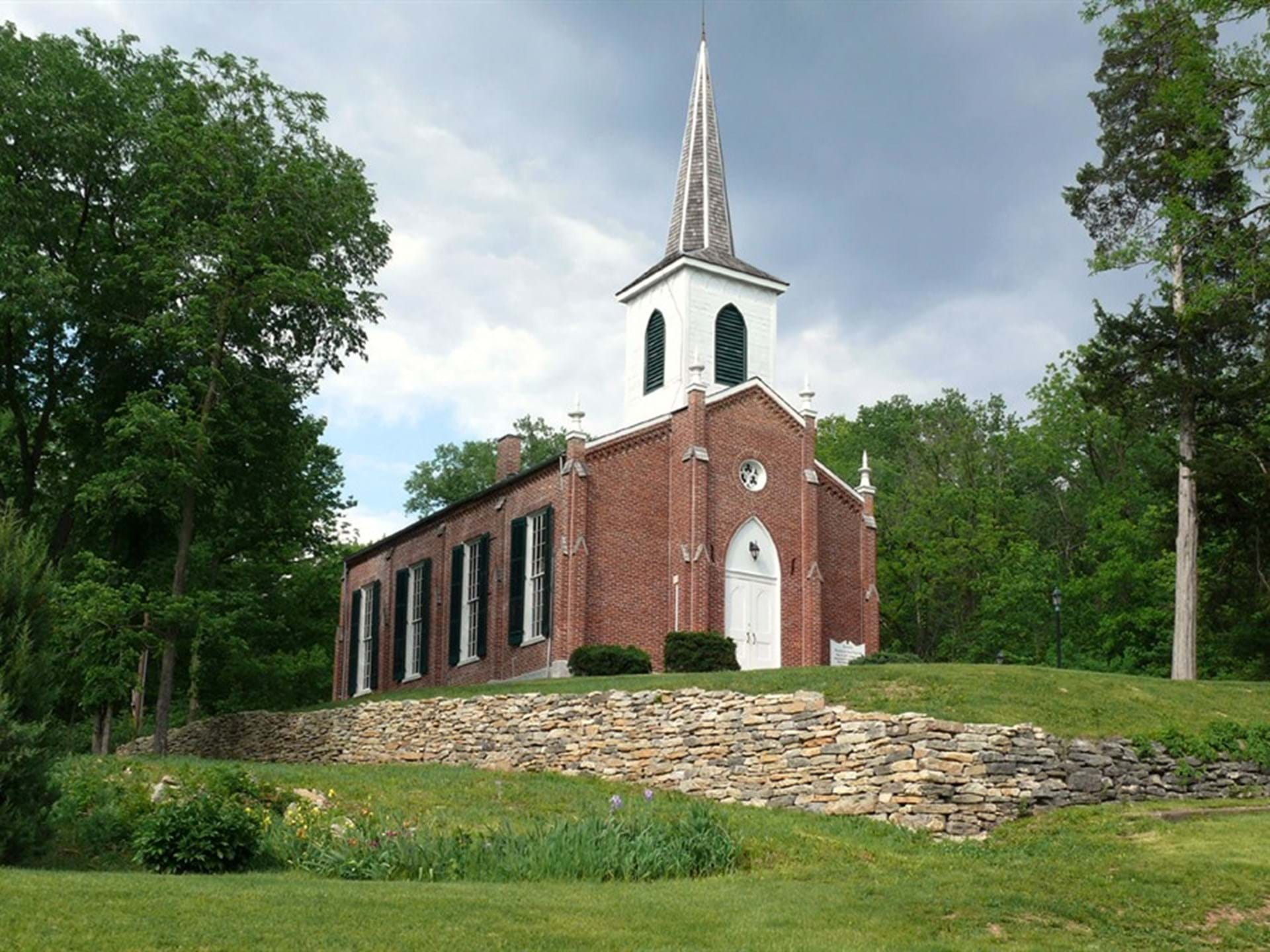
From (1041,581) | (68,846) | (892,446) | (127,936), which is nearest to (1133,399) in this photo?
(1041,581)

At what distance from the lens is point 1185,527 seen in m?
28.4

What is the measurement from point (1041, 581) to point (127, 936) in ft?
124

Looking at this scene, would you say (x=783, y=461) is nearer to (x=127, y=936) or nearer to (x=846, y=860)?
(x=846, y=860)

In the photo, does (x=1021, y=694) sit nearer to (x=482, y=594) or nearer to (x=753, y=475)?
(x=753, y=475)

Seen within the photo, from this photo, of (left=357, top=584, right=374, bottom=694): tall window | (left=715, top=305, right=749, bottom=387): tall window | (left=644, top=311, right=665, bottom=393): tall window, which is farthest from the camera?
(left=357, top=584, right=374, bottom=694): tall window

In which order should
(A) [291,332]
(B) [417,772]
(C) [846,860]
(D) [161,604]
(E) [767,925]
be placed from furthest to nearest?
1. (A) [291,332]
2. (D) [161,604]
3. (B) [417,772]
4. (C) [846,860]
5. (E) [767,925]

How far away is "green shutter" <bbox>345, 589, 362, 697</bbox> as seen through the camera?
Answer: 141 feet

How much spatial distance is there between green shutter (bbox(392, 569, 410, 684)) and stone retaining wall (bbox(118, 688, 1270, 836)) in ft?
44.0

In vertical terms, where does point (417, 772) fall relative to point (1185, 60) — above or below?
below

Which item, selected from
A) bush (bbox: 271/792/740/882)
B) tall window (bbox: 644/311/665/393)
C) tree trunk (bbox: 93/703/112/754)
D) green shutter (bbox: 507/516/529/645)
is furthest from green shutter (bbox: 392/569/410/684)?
bush (bbox: 271/792/740/882)

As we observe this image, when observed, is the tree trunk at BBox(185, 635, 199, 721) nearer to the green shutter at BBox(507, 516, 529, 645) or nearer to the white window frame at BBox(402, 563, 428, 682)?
the white window frame at BBox(402, 563, 428, 682)

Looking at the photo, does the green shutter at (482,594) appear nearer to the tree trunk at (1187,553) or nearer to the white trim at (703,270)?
the white trim at (703,270)

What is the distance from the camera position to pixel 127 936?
9000 mm

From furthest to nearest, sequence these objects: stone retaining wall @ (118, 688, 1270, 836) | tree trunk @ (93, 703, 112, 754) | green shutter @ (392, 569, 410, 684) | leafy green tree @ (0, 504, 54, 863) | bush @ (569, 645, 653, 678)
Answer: green shutter @ (392, 569, 410, 684) → tree trunk @ (93, 703, 112, 754) → bush @ (569, 645, 653, 678) → stone retaining wall @ (118, 688, 1270, 836) → leafy green tree @ (0, 504, 54, 863)
